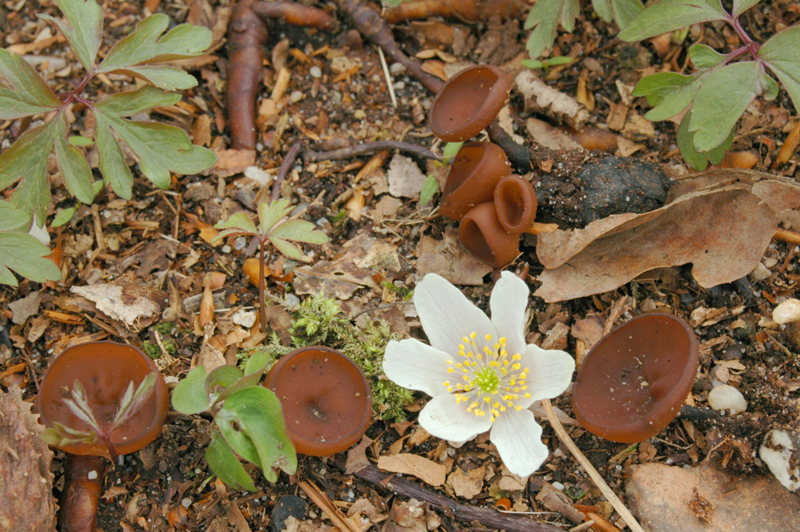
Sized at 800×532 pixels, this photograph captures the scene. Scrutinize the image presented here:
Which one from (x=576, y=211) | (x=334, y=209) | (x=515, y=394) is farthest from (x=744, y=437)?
(x=334, y=209)

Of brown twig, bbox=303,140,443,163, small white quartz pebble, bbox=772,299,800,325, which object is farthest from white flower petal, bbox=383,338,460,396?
small white quartz pebble, bbox=772,299,800,325

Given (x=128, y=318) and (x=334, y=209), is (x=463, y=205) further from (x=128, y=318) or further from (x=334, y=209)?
(x=128, y=318)

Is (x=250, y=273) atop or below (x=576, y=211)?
below

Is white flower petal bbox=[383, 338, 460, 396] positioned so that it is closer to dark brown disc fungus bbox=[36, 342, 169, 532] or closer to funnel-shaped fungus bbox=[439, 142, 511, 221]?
funnel-shaped fungus bbox=[439, 142, 511, 221]

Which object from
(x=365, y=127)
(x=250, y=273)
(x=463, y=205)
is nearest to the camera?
(x=463, y=205)

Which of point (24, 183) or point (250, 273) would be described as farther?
point (250, 273)

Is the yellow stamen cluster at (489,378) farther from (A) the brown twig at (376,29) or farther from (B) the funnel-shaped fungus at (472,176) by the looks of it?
(A) the brown twig at (376,29)

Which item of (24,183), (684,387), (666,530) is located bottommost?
(666,530)

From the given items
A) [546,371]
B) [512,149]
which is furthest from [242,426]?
[512,149]
